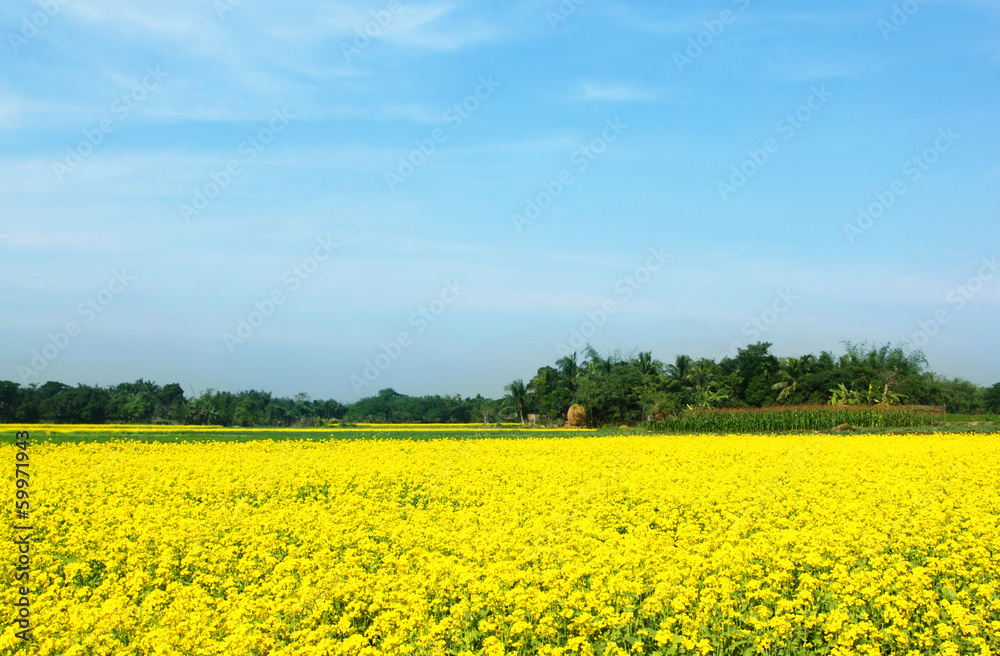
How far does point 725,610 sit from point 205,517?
316 inches

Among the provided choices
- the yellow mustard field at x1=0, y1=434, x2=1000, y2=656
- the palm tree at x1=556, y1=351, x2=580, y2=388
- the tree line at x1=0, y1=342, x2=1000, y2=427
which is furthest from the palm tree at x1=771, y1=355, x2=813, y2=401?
the yellow mustard field at x1=0, y1=434, x2=1000, y2=656

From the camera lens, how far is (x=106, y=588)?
755 centimetres

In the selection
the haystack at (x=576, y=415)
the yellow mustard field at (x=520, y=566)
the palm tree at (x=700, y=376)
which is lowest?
the yellow mustard field at (x=520, y=566)

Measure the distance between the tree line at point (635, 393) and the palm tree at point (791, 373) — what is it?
0.09 m

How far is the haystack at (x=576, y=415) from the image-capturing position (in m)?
60.4

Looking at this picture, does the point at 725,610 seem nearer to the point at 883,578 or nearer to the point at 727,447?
the point at 883,578

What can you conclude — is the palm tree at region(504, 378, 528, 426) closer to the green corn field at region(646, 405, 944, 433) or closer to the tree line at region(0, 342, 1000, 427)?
the tree line at region(0, 342, 1000, 427)

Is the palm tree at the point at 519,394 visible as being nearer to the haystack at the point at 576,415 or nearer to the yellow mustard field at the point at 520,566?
the haystack at the point at 576,415

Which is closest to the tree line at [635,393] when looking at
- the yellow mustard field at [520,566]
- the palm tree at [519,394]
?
the palm tree at [519,394]

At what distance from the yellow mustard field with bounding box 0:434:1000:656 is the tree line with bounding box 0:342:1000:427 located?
4327 cm

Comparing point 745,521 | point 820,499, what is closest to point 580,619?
point 745,521

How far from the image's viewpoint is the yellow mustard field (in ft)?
20.3

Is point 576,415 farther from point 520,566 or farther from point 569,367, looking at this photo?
point 520,566

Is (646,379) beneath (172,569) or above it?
above
